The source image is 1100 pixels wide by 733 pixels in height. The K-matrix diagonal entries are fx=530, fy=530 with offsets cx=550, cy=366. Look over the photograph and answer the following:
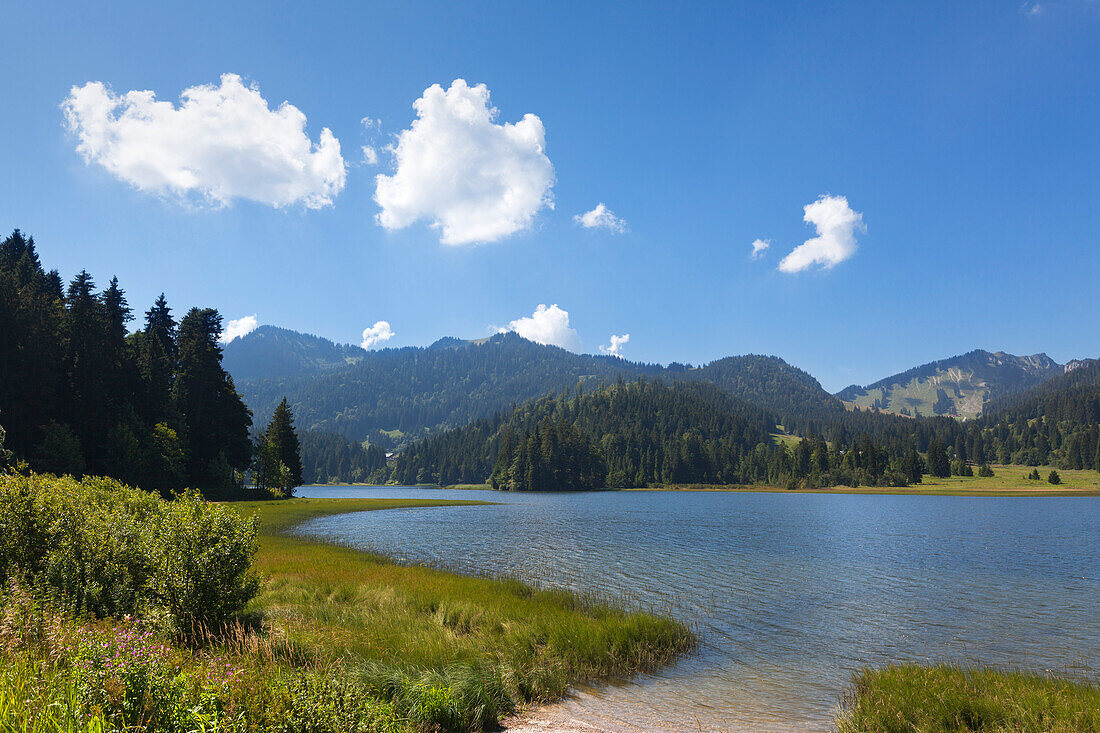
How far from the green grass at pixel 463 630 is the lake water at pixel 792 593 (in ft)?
3.82

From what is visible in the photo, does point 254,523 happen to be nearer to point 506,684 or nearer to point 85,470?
point 506,684

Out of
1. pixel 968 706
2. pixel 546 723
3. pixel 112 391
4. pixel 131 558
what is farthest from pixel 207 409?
pixel 968 706

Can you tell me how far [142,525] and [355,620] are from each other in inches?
275

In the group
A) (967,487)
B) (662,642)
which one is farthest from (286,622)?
(967,487)

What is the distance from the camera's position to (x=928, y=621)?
74.1 ft

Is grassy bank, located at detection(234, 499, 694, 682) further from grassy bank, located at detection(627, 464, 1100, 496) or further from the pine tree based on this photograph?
grassy bank, located at detection(627, 464, 1100, 496)

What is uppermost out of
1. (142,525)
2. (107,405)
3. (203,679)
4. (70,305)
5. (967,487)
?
(70,305)

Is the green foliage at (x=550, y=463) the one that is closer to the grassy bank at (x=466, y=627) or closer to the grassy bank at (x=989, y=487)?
the grassy bank at (x=989, y=487)

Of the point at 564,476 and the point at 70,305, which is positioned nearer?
the point at 70,305

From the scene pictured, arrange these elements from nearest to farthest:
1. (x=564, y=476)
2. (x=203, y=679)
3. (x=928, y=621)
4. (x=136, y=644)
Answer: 1. (x=203, y=679)
2. (x=136, y=644)
3. (x=928, y=621)
4. (x=564, y=476)

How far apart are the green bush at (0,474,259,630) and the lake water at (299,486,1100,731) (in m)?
9.56

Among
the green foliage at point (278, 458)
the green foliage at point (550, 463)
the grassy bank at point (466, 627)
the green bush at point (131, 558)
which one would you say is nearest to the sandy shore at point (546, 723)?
the grassy bank at point (466, 627)

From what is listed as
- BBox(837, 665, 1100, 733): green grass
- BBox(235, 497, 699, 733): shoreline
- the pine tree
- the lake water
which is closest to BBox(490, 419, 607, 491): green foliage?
the pine tree

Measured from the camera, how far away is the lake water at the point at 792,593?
14766 millimetres
